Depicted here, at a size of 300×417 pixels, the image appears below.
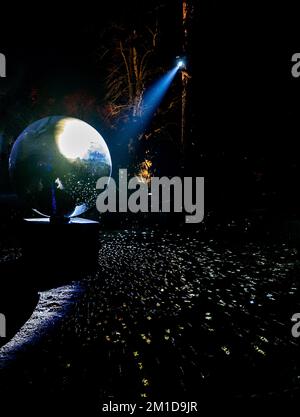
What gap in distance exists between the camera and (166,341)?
3004 mm

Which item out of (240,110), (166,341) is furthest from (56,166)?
(240,110)

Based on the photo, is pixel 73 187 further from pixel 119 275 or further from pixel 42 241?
pixel 119 275

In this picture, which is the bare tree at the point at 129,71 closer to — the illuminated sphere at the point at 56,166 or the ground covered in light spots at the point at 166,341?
the illuminated sphere at the point at 56,166

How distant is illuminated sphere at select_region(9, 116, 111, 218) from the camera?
17.4 feet

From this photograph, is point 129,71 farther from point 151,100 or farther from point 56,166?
point 56,166

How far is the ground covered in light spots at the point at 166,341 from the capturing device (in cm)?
233

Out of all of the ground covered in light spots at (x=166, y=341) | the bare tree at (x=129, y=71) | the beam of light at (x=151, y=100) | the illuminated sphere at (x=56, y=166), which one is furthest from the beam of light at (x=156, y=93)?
the ground covered in light spots at (x=166, y=341)

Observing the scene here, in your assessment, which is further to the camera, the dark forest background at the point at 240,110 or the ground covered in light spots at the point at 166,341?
the dark forest background at the point at 240,110

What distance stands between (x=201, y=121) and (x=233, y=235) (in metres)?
8.52

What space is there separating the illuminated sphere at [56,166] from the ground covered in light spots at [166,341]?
139cm

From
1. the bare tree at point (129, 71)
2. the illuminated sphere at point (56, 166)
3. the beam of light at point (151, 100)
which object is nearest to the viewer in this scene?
the illuminated sphere at point (56, 166)

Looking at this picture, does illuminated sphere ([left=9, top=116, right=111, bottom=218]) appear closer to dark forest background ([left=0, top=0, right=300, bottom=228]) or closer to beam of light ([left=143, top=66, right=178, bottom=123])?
dark forest background ([left=0, top=0, right=300, bottom=228])

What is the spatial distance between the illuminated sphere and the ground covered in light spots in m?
1.39

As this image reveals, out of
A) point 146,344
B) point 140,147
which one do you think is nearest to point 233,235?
point 146,344
